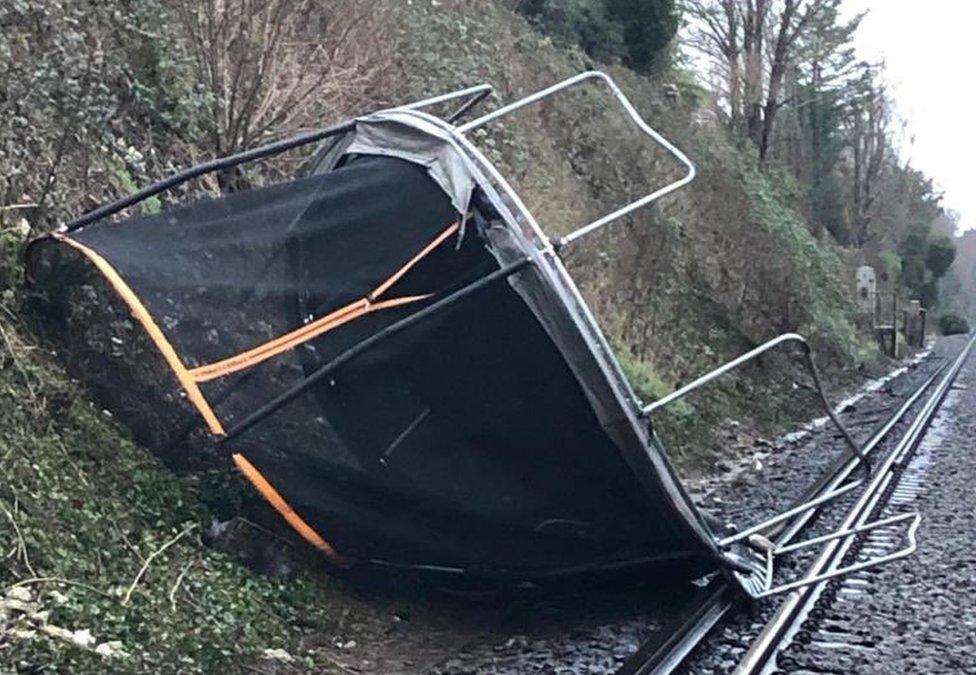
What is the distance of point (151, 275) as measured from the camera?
20.9 feet

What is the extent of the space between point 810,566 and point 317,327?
13.0ft

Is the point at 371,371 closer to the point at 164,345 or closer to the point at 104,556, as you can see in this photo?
the point at 164,345

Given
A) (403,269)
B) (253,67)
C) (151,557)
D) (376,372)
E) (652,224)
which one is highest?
(253,67)

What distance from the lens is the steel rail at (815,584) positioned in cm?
618

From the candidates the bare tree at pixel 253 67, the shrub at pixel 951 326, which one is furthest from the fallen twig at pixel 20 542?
the shrub at pixel 951 326

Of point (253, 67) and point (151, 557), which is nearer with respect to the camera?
point (151, 557)

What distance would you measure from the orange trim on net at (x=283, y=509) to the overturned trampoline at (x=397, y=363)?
0.01 meters

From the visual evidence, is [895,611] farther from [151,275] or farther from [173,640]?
[151,275]

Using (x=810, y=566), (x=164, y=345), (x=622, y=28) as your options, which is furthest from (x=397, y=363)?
(x=622, y=28)

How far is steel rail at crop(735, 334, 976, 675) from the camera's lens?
618cm

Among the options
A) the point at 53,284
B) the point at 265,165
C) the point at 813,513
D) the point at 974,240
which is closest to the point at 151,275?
the point at 53,284

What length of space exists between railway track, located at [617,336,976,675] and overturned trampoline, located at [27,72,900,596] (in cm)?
36

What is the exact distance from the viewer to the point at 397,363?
675 centimetres

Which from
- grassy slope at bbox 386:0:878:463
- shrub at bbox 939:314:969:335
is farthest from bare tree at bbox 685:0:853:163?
shrub at bbox 939:314:969:335
